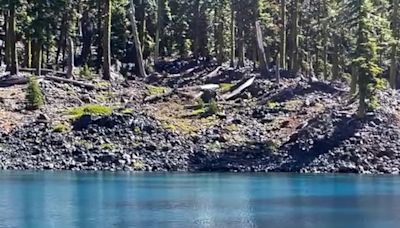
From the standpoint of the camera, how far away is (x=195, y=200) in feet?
165

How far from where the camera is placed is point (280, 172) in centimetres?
6975

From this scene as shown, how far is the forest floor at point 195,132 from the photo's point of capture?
6975 cm

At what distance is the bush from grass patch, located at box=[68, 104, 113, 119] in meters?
2.77

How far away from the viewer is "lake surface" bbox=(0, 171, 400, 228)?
4044 cm

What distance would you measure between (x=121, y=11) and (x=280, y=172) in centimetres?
3931

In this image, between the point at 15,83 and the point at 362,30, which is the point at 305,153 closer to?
the point at 362,30

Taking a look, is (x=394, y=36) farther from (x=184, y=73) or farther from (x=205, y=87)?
(x=184, y=73)

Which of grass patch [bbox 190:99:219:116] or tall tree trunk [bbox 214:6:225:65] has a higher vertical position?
tall tree trunk [bbox 214:6:225:65]

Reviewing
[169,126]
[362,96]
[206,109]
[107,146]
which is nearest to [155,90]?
[206,109]

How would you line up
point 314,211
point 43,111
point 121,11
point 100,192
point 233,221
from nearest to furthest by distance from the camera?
point 233,221 → point 314,211 → point 100,192 → point 43,111 → point 121,11

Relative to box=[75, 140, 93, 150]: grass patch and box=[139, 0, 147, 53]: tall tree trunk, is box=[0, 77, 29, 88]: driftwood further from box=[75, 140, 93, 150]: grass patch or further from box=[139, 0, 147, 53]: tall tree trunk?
box=[139, 0, 147, 53]: tall tree trunk

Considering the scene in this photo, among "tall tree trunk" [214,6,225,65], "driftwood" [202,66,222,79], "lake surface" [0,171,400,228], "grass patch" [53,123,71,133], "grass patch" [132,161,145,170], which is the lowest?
"lake surface" [0,171,400,228]

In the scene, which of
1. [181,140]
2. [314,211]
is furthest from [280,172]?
[314,211]

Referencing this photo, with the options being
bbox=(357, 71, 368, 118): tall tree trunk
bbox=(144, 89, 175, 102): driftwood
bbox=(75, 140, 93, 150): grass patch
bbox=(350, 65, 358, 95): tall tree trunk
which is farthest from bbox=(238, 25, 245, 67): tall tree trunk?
bbox=(75, 140, 93, 150): grass patch
